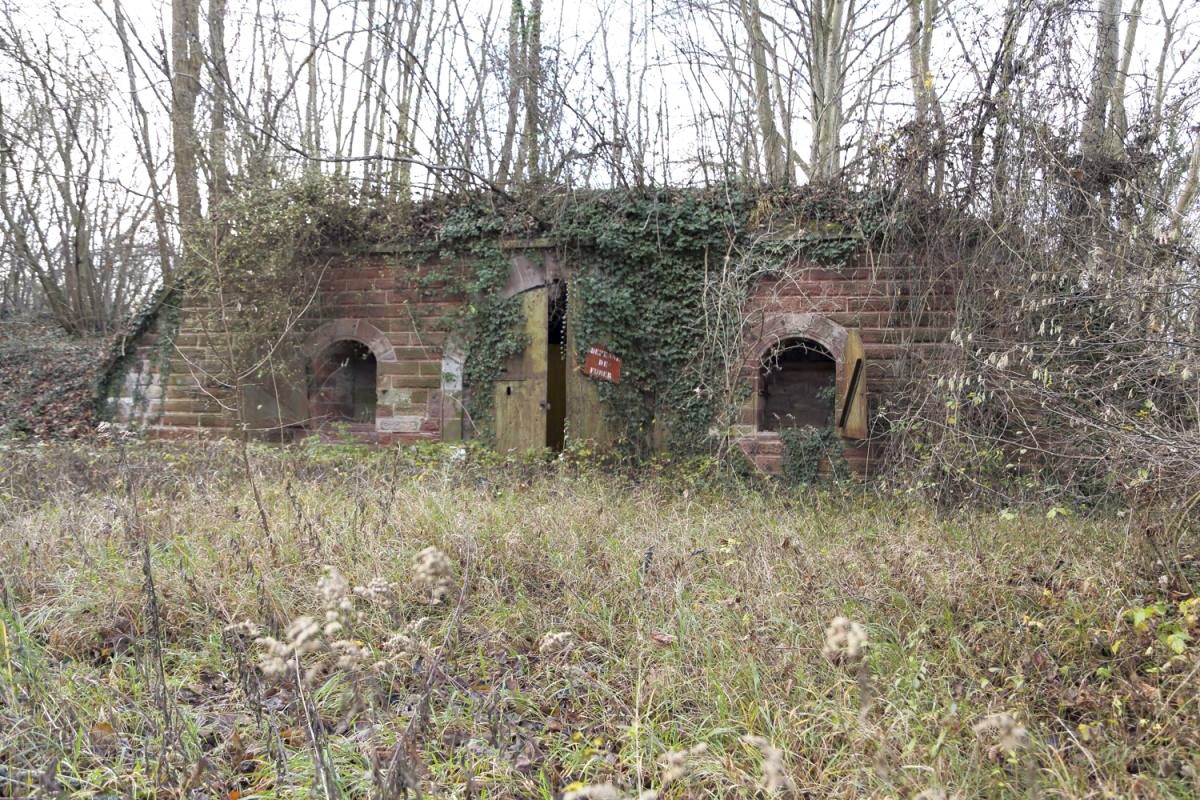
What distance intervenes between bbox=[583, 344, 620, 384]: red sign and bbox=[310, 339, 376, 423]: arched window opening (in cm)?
310

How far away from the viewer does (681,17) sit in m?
11.0

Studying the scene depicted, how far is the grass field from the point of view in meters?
2.45

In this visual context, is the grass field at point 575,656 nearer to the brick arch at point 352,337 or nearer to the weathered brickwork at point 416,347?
the weathered brickwork at point 416,347

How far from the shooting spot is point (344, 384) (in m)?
10.1

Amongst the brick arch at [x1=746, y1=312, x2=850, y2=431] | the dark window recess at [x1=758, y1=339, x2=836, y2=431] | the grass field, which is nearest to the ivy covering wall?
the brick arch at [x1=746, y1=312, x2=850, y2=431]

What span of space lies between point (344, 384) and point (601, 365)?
3.68 metres

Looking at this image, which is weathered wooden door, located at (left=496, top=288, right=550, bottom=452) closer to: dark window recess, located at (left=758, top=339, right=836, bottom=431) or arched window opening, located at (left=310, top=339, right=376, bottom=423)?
arched window opening, located at (left=310, top=339, right=376, bottom=423)

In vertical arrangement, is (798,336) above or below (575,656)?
above

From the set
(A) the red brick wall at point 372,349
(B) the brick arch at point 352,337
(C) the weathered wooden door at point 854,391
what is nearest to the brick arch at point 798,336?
(C) the weathered wooden door at point 854,391

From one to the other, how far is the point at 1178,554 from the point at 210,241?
922 cm

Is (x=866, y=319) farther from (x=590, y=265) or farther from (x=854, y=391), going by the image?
(x=590, y=265)

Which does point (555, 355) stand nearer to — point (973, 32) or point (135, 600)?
point (973, 32)

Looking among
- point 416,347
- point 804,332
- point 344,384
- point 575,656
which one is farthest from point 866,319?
point 344,384

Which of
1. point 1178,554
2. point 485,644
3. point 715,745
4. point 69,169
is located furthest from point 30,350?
point 1178,554
